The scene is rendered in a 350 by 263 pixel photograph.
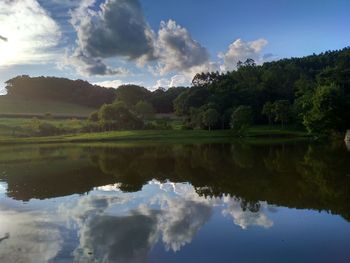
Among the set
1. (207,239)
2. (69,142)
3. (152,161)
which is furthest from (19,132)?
(207,239)

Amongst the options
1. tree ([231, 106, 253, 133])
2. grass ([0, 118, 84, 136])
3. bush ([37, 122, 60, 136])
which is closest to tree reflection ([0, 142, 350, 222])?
tree ([231, 106, 253, 133])

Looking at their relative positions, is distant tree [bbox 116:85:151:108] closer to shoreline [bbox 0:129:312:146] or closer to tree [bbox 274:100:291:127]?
shoreline [bbox 0:129:312:146]

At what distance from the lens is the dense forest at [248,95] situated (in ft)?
239

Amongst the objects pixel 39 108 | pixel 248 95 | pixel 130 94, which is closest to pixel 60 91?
pixel 39 108

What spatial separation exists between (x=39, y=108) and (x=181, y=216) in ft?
494

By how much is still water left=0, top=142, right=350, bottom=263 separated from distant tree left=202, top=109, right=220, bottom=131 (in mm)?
72718

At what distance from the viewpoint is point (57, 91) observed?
189 metres

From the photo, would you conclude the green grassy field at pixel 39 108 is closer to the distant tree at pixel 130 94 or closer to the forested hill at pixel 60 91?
the forested hill at pixel 60 91

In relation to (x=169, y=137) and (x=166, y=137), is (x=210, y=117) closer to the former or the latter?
(x=169, y=137)

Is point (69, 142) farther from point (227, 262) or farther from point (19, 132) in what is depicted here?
point (227, 262)

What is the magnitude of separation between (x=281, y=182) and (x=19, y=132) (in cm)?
9311

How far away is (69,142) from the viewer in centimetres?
8844

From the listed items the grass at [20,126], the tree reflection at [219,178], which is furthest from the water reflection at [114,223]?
the grass at [20,126]

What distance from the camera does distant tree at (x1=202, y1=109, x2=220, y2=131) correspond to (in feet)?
347
